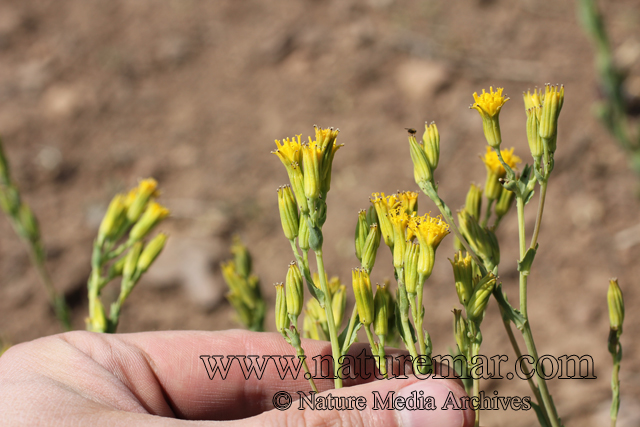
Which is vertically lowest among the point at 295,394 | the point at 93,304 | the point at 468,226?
the point at 295,394

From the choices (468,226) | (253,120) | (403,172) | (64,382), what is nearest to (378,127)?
(403,172)

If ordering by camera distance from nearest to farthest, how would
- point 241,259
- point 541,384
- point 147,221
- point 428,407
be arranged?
point 541,384 < point 428,407 < point 241,259 < point 147,221

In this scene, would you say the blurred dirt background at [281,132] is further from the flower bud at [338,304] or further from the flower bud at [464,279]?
the flower bud at [464,279]

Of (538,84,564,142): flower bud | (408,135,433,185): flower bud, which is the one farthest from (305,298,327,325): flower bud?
(538,84,564,142): flower bud

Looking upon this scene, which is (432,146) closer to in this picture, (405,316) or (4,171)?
(405,316)

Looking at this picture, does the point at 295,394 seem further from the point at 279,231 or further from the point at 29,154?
the point at 29,154

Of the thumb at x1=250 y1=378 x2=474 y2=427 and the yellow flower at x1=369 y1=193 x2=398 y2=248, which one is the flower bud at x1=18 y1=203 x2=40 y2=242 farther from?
the yellow flower at x1=369 y1=193 x2=398 y2=248

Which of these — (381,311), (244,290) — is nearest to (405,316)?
(381,311)
